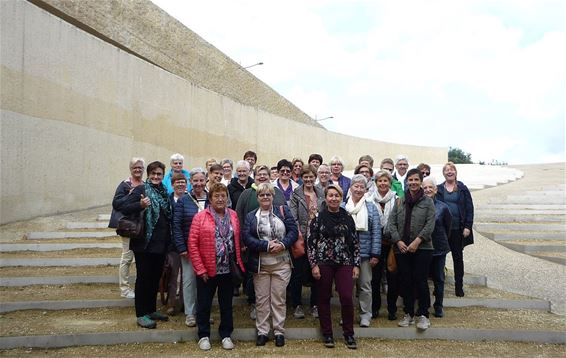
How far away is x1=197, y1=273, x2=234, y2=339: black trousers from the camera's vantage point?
13.7 feet

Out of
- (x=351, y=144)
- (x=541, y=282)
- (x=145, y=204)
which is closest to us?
(x=145, y=204)

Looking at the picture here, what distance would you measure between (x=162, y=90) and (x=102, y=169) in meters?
3.70

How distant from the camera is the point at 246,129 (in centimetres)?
1880

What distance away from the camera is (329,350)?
13.6 ft

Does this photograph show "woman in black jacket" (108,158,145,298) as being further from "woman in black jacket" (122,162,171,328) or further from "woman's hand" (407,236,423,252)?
"woman's hand" (407,236,423,252)

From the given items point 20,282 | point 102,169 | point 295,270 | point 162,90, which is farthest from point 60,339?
point 162,90

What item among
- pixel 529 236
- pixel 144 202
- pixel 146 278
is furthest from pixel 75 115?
pixel 529 236

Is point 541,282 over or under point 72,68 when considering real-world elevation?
under

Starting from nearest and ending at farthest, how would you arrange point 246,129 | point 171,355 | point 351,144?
point 171,355 → point 246,129 → point 351,144

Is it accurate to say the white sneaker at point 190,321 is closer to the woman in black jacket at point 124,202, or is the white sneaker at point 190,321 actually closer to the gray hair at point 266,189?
the woman in black jacket at point 124,202

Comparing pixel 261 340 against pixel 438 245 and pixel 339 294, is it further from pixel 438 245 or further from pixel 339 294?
pixel 438 245

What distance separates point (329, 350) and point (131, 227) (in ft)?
7.06

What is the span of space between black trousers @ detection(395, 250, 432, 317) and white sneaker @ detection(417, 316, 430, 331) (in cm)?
6

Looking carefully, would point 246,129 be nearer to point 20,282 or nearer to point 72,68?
point 72,68
